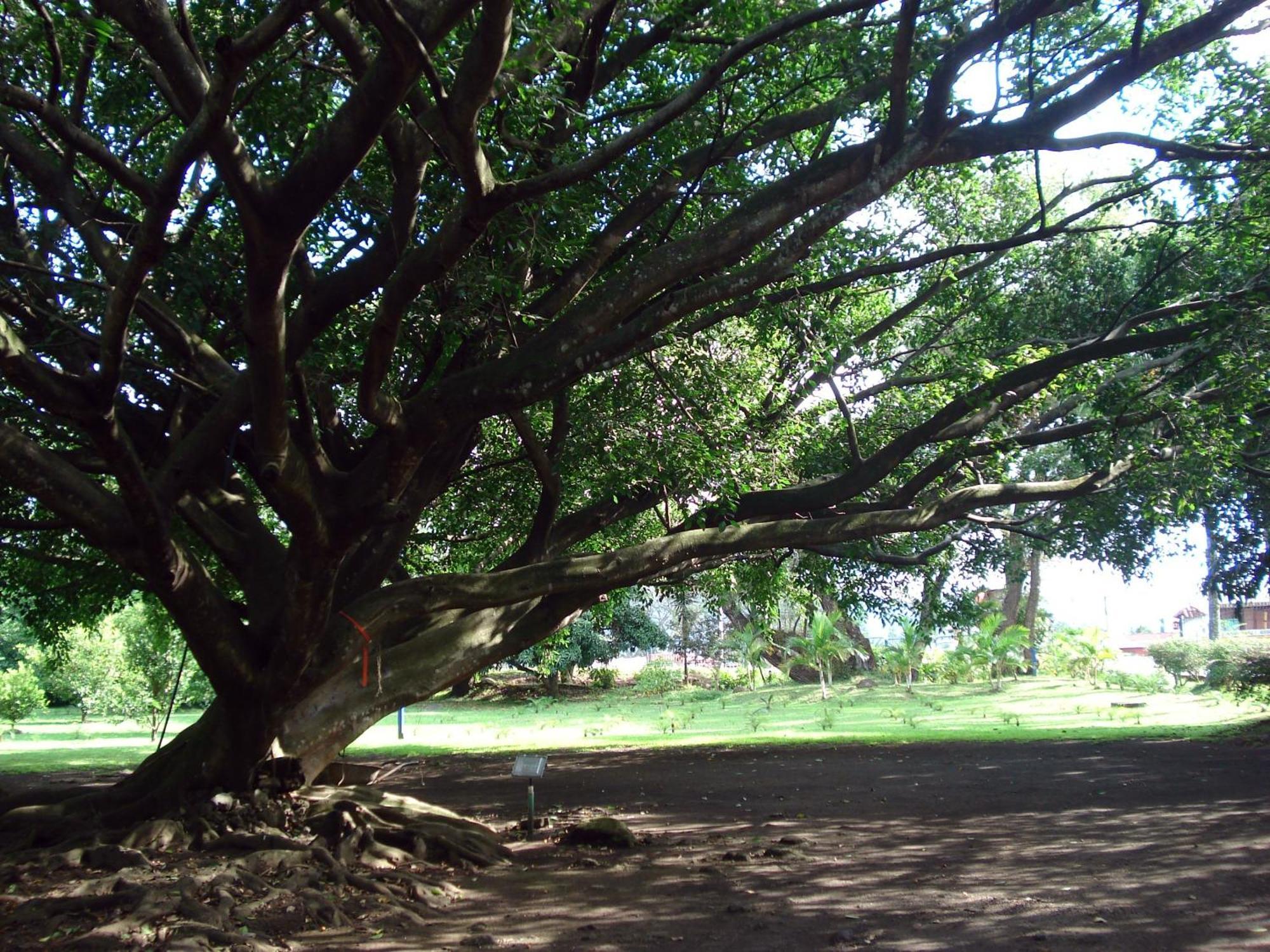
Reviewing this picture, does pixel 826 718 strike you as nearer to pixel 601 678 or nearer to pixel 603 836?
pixel 601 678

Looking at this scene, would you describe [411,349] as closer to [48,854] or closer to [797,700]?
[48,854]

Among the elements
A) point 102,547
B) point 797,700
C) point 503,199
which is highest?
point 503,199

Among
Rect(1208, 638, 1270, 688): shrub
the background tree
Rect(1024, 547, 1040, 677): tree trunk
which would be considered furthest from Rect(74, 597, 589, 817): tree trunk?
Rect(1024, 547, 1040, 677): tree trunk

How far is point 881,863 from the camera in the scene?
7902 millimetres

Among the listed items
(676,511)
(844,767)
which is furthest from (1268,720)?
(676,511)

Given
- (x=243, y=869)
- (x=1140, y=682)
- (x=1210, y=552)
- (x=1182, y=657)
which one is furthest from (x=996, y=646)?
(x=243, y=869)

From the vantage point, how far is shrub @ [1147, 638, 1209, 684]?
2698cm

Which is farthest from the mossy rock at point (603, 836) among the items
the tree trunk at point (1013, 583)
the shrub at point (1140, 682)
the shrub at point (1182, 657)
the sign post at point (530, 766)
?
the shrub at point (1182, 657)

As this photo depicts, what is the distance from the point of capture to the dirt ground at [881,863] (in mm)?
5914

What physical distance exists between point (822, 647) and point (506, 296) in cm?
2087

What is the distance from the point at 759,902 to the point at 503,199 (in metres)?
4.74

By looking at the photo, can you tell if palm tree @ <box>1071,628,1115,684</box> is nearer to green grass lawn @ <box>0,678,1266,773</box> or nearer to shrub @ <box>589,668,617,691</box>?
green grass lawn @ <box>0,678,1266,773</box>

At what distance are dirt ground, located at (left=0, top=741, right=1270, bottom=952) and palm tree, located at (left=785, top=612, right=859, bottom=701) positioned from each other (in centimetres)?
1301

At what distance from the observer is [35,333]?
28.1ft
